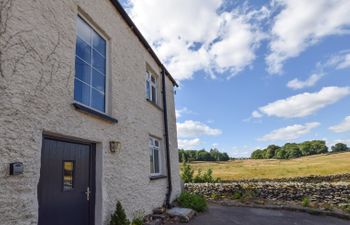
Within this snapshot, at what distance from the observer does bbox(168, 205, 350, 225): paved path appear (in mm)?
8242

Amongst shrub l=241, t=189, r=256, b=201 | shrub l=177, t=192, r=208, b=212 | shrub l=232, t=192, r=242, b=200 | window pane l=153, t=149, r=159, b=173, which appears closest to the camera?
window pane l=153, t=149, r=159, b=173

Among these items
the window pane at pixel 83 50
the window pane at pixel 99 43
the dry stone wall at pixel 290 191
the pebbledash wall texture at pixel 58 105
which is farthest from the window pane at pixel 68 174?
the dry stone wall at pixel 290 191

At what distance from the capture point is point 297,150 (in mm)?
88000

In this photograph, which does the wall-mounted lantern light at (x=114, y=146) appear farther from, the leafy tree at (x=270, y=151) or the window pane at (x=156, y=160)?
the leafy tree at (x=270, y=151)

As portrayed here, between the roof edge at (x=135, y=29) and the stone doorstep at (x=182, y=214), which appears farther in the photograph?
the stone doorstep at (x=182, y=214)

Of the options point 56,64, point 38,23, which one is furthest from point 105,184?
point 38,23

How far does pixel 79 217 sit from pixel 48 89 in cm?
252

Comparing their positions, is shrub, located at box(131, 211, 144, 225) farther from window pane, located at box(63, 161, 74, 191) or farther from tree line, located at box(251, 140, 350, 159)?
tree line, located at box(251, 140, 350, 159)

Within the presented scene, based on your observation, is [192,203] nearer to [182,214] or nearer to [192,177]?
[182,214]

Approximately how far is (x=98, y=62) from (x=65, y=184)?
9.54 ft

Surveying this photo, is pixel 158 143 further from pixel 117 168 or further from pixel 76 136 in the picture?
pixel 76 136

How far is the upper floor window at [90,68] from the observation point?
536 cm

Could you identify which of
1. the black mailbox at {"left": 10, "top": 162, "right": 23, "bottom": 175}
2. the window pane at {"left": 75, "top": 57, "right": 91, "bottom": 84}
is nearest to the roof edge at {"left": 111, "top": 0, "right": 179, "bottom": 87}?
the window pane at {"left": 75, "top": 57, "right": 91, "bottom": 84}

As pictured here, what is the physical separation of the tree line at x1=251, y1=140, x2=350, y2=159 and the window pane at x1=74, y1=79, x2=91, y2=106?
86883mm
